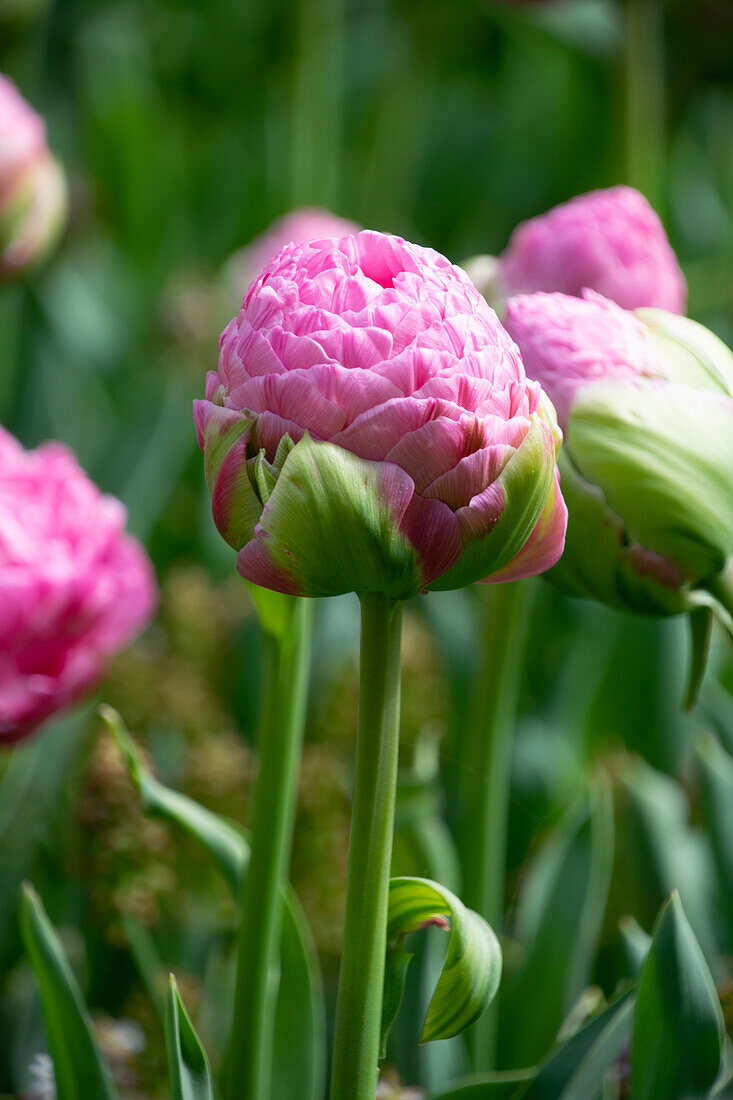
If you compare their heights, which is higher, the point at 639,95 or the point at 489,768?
the point at 639,95

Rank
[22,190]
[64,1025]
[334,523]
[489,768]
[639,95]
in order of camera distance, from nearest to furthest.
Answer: [334,523]
[64,1025]
[489,768]
[22,190]
[639,95]

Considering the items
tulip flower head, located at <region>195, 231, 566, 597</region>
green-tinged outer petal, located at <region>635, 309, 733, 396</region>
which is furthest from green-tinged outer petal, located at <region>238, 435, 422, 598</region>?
green-tinged outer petal, located at <region>635, 309, 733, 396</region>

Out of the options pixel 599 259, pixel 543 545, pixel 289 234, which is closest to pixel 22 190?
pixel 289 234

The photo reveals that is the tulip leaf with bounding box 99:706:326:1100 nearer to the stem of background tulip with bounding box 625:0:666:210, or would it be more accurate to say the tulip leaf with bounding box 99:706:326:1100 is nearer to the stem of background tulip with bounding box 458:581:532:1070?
the stem of background tulip with bounding box 458:581:532:1070

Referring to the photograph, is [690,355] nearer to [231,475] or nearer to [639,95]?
[231,475]

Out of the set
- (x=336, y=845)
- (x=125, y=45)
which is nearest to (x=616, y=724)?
(x=336, y=845)

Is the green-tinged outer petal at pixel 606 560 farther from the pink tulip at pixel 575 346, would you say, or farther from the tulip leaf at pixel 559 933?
the tulip leaf at pixel 559 933
